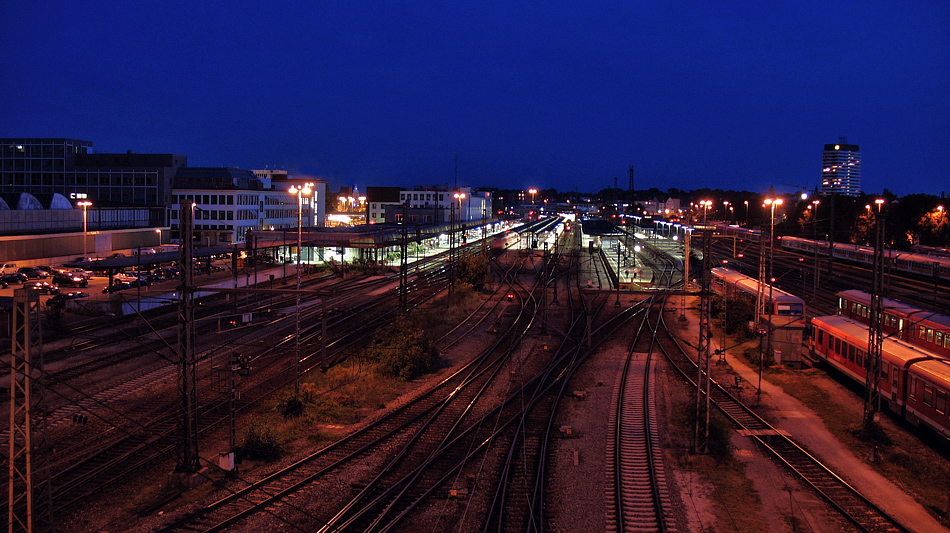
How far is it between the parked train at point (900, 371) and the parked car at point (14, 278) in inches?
1470

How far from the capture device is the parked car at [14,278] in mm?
32834

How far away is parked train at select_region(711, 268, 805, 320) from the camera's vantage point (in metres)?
24.3

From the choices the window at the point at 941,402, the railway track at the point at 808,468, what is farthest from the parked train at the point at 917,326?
the railway track at the point at 808,468

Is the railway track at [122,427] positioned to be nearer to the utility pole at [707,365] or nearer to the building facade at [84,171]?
the utility pole at [707,365]

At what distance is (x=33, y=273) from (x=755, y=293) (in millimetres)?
37393

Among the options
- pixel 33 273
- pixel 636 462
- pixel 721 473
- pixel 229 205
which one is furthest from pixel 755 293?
pixel 229 205

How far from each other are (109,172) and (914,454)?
74812mm

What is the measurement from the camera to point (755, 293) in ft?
87.1

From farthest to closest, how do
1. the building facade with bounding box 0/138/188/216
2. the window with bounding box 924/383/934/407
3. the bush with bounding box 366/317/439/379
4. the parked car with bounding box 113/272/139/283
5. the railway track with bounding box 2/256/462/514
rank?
the building facade with bounding box 0/138/188/216, the parked car with bounding box 113/272/139/283, the bush with bounding box 366/317/439/379, the window with bounding box 924/383/934/407, the railway track with bounding box 2/256/462/514

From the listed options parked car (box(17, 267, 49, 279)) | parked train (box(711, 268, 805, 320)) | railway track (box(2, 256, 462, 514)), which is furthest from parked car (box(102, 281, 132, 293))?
parked train (box(711, 268, 805, 320))

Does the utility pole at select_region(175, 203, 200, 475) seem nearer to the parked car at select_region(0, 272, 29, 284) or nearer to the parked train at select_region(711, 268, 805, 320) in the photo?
the parked train at select_region(711, 268, 805, 320)

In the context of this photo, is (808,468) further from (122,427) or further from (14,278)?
(14,278)

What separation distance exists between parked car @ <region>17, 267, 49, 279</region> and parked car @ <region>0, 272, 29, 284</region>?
1.25 metres

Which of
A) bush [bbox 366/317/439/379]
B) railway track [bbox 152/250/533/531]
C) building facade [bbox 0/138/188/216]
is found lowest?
railway track [bbox 152/250/533/531]
